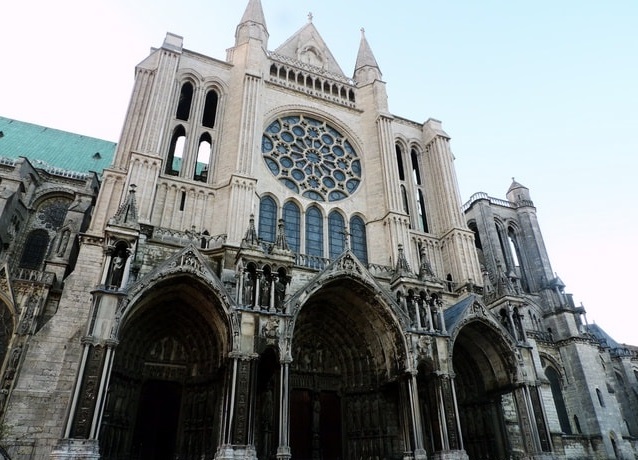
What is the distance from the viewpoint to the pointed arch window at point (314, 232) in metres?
17.7

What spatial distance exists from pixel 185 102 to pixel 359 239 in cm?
1006

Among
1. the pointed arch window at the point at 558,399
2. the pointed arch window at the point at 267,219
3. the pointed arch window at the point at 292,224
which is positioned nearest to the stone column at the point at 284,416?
the pointed arch window at the point at 292,224

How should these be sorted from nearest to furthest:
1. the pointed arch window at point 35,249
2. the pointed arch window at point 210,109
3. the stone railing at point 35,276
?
the stone railing at point 35,276, the pointed arch window at point 35,249, the pointed arch window at point 210,109

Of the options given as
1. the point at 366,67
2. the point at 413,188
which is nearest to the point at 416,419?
the point at 413,188

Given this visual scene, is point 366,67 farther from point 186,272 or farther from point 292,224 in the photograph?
point 186,272

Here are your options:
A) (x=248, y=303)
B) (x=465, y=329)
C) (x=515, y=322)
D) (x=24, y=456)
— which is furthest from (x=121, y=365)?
(x=515, y=322)

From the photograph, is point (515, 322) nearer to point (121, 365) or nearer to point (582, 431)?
point (582, 431)

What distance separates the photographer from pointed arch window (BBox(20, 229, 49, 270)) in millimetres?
19641

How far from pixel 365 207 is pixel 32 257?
15.1 meters

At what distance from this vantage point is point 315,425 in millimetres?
13828

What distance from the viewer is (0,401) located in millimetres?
12641

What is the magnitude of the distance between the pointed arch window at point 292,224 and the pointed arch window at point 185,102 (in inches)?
259

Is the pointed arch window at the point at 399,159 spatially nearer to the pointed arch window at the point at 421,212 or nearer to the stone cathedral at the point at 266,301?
the stone cathedral at the point at 266,301

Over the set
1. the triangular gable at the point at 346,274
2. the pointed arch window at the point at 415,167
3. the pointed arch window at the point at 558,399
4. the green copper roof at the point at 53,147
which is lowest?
the pointed arch window at the point at 558,399
